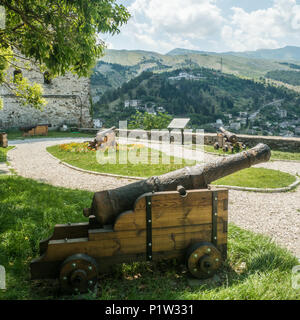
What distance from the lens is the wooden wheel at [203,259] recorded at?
300 centimetres

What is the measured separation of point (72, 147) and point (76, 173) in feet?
14.5

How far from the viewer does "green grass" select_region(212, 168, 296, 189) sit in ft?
24.0

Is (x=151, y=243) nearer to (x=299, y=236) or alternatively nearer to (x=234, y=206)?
(x=299, y=236)

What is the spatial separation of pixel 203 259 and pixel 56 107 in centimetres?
2438

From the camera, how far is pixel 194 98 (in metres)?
97.1

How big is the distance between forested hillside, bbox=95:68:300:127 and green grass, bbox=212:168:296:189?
190ft

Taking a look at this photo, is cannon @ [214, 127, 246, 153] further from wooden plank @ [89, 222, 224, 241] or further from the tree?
wooden plank @ [89, 222, 224, 241]

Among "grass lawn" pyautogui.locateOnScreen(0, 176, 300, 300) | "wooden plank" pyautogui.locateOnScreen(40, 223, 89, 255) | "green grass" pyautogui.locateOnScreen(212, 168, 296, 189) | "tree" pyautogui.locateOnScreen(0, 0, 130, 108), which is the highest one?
"tree" pyautogui.locateOnScreen(0, 0, 130, 108)

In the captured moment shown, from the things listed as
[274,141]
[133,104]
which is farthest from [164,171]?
[133,104]

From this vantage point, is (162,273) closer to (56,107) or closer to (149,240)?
(149,240)

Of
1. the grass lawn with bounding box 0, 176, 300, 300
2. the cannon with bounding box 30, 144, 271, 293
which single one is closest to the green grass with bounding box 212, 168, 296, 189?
the grass lawn with bounding box 0, 176, 300, 300

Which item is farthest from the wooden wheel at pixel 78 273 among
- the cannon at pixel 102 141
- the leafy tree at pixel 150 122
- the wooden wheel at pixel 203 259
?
the leafy tree at pixel 150 122

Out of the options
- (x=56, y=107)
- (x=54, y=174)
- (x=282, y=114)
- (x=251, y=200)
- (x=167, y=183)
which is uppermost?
(x=282, y=114)

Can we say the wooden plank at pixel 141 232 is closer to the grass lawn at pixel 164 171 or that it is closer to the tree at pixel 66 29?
the tree at pixel 66 29
